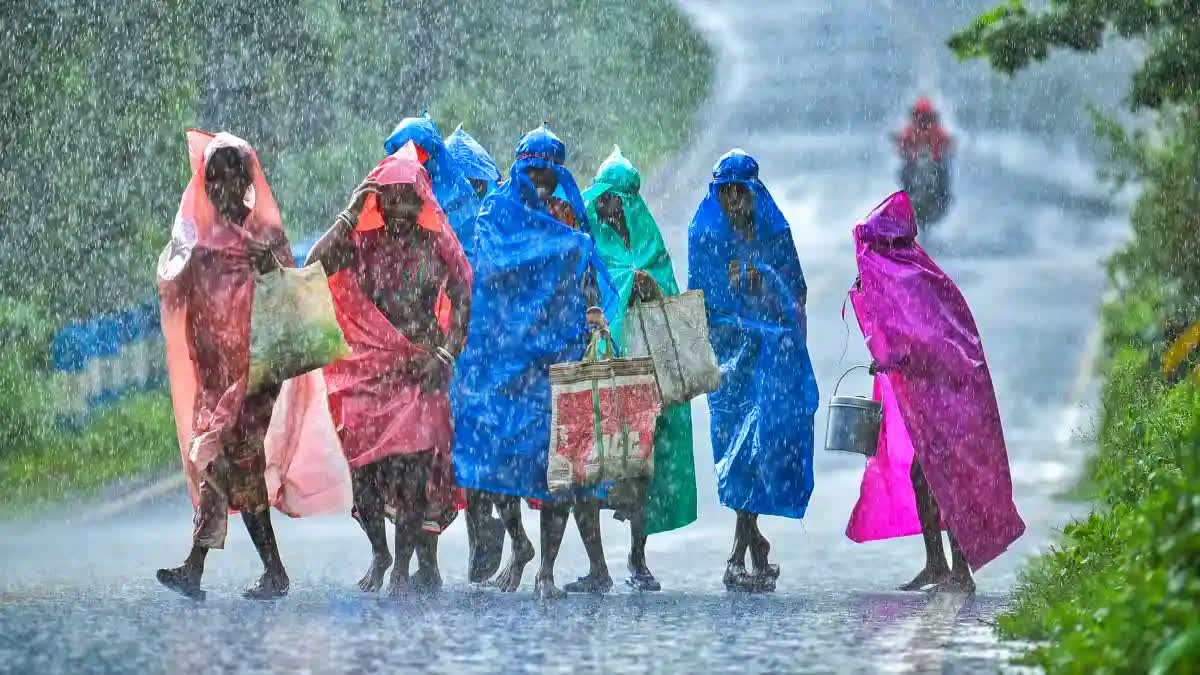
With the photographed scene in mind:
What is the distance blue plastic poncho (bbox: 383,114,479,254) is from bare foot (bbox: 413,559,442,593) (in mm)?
1725

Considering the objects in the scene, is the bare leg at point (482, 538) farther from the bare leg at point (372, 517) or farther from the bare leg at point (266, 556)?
the bare leg at point (266, 556)

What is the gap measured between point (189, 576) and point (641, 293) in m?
2.40

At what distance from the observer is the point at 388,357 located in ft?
34.4

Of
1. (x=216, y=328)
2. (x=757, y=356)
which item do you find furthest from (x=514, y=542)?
(x=216, y=328)

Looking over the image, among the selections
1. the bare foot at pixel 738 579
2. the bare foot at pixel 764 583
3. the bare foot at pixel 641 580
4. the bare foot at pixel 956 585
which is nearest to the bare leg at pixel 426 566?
the bare foot at pixel 641 580

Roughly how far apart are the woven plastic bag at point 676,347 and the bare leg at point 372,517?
1.23 metres

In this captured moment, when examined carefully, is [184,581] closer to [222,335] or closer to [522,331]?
[222,335]

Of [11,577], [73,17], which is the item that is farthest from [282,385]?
[73,17]

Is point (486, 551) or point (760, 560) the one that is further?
point (486, 551)

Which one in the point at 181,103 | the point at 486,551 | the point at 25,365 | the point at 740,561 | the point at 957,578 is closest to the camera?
the point at 957,578

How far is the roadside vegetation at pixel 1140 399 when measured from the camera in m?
5.70

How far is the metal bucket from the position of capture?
10711 mm

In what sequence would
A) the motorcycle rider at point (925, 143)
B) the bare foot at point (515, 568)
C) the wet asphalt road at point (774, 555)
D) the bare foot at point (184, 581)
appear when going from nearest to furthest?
the wet asphalt road at point (774, 555), the bare foot at point (184, 581), the bare foot at point (515, 568), the motorcycle rider at point (925, 143)

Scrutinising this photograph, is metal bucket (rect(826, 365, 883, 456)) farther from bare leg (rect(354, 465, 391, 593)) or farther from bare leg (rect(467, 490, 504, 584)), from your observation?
bare leg (rect(354, 465, 391, 593))
